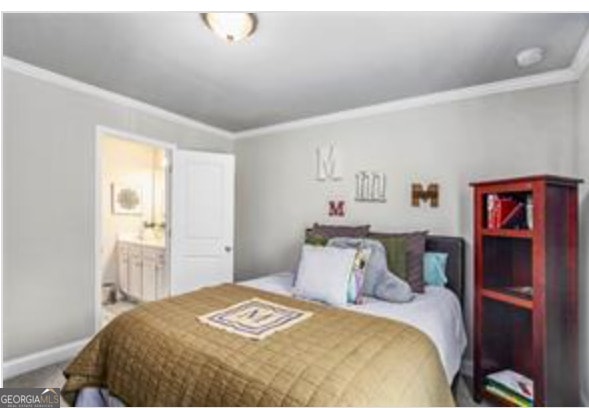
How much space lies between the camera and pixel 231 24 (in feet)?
5.64

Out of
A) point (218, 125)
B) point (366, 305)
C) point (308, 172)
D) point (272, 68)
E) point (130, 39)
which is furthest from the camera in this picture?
point (218, 125)

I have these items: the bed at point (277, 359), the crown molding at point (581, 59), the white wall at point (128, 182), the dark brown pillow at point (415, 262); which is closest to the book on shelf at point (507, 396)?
the bed at point (277, 359)

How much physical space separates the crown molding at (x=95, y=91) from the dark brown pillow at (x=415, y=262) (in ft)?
7.70

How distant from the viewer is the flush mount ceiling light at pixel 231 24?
65.3 inches

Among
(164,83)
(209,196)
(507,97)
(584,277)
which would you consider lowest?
(584,277)

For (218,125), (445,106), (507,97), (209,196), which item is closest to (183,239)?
(209,196)

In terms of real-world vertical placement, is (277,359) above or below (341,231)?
below

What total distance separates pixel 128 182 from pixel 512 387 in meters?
4.66

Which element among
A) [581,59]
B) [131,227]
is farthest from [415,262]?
[131,227]

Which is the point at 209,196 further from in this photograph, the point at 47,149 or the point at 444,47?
the point at 444,47

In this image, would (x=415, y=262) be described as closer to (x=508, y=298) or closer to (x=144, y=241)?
(x=508, y=298)

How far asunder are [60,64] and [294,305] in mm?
2247

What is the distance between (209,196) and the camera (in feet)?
12.0

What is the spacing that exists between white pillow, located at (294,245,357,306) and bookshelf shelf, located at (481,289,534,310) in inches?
33.1
